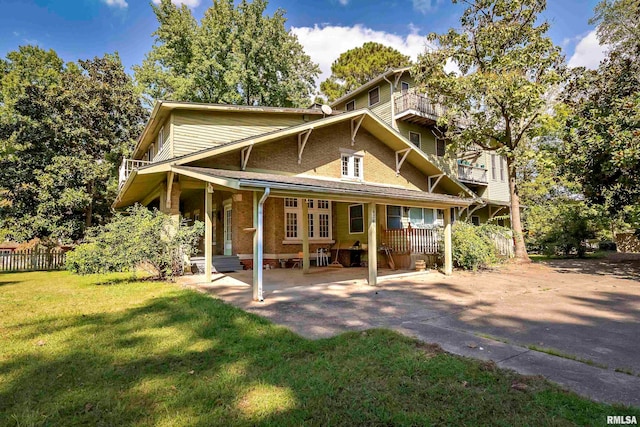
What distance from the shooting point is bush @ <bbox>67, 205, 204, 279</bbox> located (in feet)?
31.0

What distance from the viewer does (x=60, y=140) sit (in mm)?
19797

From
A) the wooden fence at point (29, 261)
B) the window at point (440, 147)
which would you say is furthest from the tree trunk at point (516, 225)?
the wooden fence at point (29, 261)

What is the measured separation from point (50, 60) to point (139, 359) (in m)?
27.3

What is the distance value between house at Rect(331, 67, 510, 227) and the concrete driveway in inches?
394

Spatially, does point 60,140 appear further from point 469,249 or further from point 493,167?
point 493,167

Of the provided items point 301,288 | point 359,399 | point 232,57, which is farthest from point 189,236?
point 232,57

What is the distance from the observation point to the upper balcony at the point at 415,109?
746 inches

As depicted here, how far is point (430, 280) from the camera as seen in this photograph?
1062cm

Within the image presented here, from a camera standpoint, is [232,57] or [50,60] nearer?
[50,60]

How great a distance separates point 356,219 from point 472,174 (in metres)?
10.2

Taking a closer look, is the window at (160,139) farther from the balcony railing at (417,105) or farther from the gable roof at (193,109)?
the balcony railing at (417,105)

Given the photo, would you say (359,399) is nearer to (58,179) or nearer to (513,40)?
(513,40)

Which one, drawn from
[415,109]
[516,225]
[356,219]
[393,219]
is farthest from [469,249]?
[415,109]

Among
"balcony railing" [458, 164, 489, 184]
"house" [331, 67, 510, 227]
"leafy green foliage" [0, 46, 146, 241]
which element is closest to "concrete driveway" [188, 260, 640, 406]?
"house" [331, 67, 510, 227]
